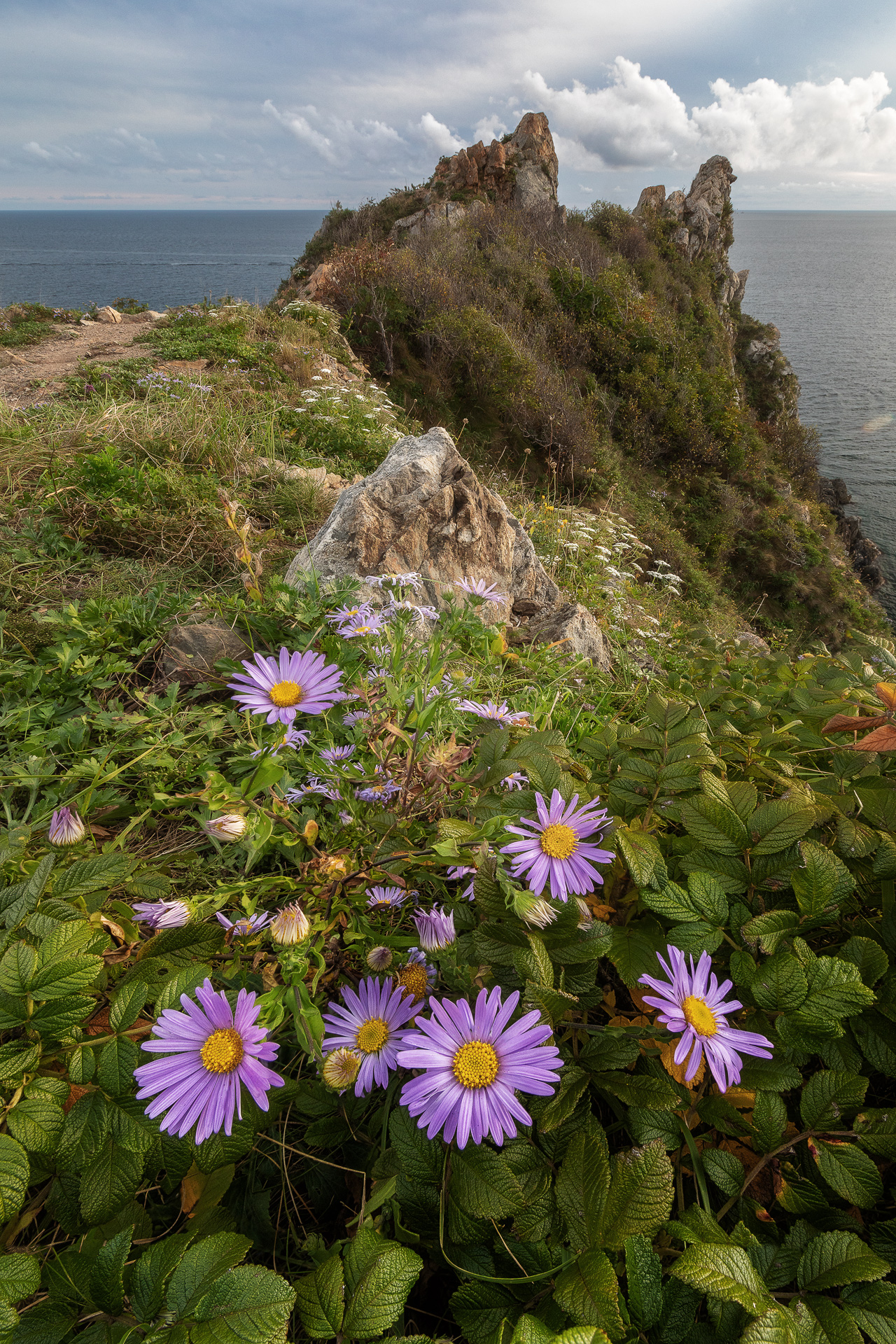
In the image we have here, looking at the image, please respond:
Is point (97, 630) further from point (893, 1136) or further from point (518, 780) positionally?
point (893, 1136)

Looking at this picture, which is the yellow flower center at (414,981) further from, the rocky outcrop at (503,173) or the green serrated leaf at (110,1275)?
the rocky outcrop at (503,173)

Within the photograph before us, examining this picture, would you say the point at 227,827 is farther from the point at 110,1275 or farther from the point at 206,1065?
the point at 110,1275

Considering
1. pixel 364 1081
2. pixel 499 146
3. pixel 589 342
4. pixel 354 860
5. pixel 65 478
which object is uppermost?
pixel 499 146

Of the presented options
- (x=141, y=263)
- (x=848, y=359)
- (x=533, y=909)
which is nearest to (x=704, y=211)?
(x=848, y=359)

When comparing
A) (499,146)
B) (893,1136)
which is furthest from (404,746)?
(499,146)

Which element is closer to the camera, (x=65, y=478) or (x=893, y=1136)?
(x=893, y=1136)

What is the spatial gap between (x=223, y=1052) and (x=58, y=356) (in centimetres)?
1020

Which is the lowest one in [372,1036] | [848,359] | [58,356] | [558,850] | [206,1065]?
[372,1036]

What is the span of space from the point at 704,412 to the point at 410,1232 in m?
19.4

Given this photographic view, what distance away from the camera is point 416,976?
85 centimetres

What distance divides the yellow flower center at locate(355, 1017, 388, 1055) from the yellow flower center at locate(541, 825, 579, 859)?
0.31 metres

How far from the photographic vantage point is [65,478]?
2.97 meters

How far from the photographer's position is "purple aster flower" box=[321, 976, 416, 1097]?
2.55ft

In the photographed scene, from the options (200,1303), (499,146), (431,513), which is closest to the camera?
(200,1303)
